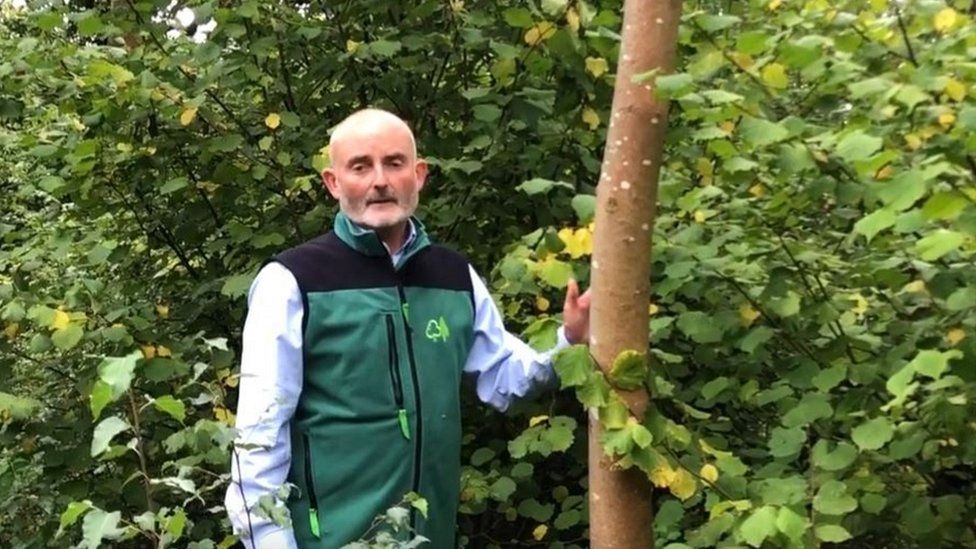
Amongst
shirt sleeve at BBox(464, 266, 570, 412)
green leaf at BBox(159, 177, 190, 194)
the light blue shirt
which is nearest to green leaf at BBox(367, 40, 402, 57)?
green leaf at BBox(159, 177, 190, 194)

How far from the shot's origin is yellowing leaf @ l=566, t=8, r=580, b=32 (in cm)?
345

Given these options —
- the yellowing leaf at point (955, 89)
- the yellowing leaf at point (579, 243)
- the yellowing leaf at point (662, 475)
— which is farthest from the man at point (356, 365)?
the yellowing leaf at point (955, 89)

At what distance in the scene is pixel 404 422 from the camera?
8.50 feet

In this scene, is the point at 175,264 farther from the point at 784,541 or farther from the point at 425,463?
the point at 784,541

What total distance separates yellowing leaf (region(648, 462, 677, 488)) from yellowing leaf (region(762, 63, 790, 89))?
0.99 m

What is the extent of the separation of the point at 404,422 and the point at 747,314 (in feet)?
3.24

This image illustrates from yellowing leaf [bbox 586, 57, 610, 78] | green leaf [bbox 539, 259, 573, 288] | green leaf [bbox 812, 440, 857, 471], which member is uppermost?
yellowing leaf [bbox 586, 57, 610, 78]

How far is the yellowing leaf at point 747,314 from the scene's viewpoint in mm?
2891

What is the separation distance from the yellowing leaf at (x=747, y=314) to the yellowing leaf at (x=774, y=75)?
60cm

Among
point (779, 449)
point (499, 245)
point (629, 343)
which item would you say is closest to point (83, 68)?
point (499, 245)

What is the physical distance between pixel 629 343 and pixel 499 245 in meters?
1.64

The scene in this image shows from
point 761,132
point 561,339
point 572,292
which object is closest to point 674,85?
point 761,132

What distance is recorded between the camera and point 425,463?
2.66 m

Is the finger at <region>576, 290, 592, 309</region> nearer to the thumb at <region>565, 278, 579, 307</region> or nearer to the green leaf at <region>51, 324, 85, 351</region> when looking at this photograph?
the thumb at <region>565, 278, 579, 307</region>
